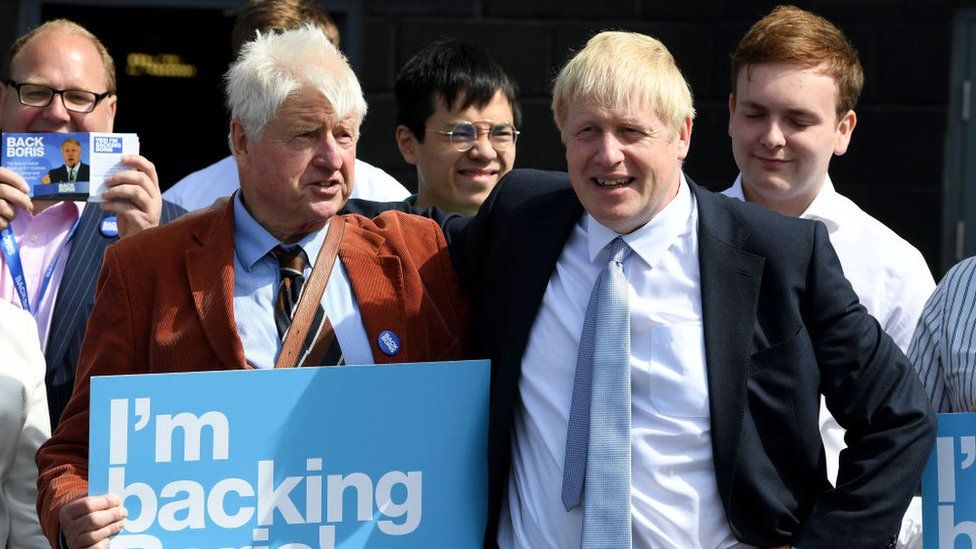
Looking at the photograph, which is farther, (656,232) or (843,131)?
(843,131)

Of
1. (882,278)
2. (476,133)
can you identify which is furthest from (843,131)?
(476,133)

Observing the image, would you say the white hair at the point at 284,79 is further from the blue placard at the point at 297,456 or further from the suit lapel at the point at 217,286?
the blue placard at the point at 297,456

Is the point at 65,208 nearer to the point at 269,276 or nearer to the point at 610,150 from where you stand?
the point at 269,276

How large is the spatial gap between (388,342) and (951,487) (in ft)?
4.45

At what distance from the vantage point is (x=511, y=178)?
377cm

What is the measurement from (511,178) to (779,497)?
104 centimetres

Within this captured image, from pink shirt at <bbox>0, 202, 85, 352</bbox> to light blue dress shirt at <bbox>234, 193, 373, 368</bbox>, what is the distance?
0.88 meters

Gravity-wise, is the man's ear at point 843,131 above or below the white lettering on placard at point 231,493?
above

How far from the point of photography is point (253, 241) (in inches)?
142

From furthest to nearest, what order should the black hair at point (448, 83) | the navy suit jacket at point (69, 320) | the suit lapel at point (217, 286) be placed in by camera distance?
the black hair at point (448, 83)
the navy suit jacket at point (69, 320)
the suit lapel at point (217, 286)

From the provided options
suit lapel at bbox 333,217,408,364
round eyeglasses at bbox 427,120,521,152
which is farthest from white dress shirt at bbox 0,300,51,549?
round eyeglasses at bbox 427,120,521,152

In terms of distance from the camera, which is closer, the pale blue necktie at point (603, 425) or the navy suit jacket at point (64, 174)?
the pale blue necktie at point (603, 425)

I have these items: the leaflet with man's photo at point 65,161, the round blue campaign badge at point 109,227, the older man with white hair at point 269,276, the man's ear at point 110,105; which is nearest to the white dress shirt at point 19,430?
the older man with white hair at point 269,276

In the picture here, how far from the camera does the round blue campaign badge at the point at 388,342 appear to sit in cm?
355
